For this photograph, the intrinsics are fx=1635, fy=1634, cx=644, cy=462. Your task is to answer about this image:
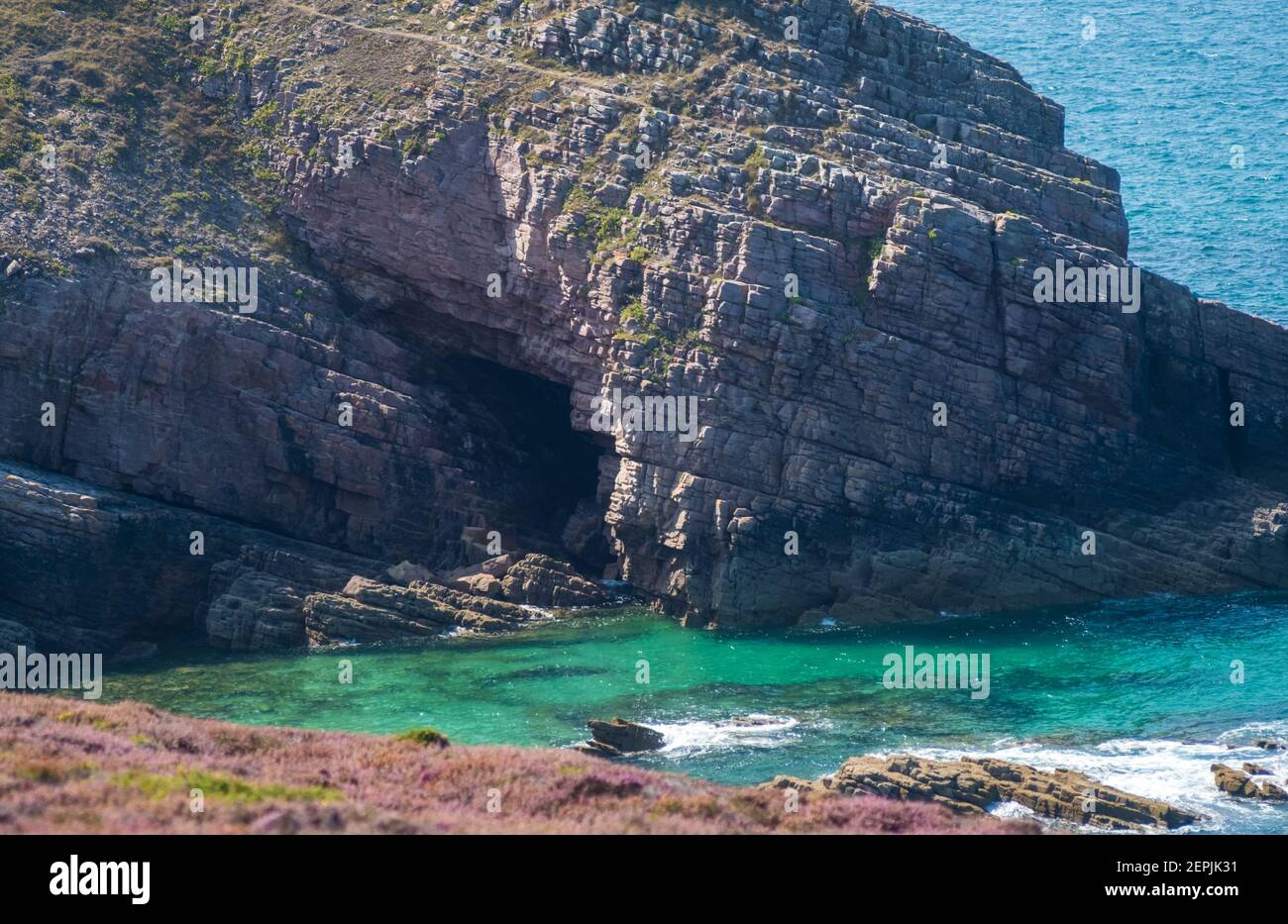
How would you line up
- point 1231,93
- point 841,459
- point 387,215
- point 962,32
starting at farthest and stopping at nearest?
1. point 962,32
2. point 1231,93
3. point 387,215
4. point 841,459

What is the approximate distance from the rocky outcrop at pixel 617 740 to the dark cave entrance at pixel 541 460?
2106 cm

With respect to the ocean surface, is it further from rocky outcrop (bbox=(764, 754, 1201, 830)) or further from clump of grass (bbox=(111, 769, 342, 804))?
clump of grass (bbox=(111, 769, 342, 804))

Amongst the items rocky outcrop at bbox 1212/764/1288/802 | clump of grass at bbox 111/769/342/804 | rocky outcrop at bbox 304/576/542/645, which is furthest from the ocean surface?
clump of grass at bbox 111/769/342/804

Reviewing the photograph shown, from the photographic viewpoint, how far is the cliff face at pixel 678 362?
233 feet

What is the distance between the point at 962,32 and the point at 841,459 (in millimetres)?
95175

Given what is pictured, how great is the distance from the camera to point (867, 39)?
80875 millimetres

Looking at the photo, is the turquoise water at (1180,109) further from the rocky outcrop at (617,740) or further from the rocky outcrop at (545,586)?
the rocky outcrop at (617,740)

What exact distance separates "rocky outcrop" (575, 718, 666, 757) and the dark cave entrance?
69.1ft

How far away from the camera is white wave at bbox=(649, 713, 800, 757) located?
5541 cm

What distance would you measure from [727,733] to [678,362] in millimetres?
20577

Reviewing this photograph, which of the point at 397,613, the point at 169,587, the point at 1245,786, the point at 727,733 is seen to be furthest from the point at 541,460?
the point at 1245,786
